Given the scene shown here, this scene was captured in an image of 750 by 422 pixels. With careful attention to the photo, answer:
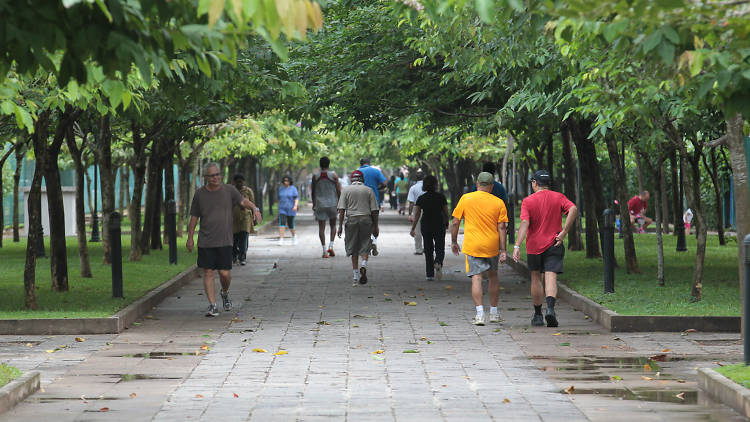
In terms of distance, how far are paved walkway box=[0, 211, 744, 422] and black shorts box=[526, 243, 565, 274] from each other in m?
0.68

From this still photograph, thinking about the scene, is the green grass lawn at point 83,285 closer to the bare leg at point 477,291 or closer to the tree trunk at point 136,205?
the tree trunk at point 136,205

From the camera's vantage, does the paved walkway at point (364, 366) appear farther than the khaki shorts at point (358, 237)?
No

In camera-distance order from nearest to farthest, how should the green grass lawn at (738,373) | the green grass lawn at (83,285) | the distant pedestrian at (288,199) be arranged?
the green grass lawn at (738,373)
the green grass lawn at (83,285)
the distant pedestrian at (288,199)

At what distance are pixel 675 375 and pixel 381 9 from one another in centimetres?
837

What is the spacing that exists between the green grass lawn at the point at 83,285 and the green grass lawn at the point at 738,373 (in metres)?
6.58

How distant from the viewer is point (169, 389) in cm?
820

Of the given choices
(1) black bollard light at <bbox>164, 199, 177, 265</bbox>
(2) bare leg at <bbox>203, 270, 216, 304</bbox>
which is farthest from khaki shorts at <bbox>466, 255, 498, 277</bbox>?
(1) black bollard light at <bbox>164, 199, 177, 265</bbox>

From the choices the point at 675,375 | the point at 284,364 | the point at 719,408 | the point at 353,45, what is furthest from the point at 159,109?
the point at 719,408

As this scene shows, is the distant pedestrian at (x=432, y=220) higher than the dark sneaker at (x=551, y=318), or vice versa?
the distant pedestrian at (x=432, y=220)

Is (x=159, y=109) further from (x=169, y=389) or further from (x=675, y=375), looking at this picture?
(x=675, y=375)

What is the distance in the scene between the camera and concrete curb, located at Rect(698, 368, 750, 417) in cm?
724

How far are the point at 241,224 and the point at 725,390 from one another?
1320 cm

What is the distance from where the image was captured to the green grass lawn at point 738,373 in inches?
304

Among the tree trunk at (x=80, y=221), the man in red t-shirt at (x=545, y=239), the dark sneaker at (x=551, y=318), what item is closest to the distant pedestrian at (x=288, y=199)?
the tree trunk at (x=80, y=221)
